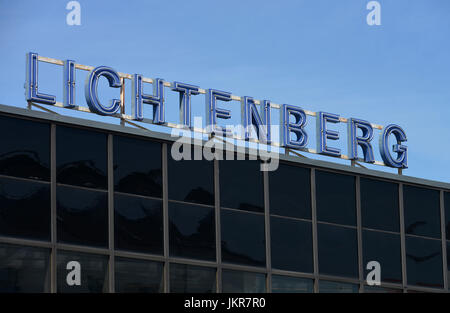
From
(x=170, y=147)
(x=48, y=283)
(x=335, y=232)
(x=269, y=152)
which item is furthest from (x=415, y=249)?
(x=48, y=283)

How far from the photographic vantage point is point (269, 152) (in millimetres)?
41688

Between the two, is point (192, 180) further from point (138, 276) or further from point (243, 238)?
point (138, 276)

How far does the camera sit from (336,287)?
42125 mm

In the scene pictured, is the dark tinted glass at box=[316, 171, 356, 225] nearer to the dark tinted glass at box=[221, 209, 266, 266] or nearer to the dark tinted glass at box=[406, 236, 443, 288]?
the dark tinted glass at box=[221, 209, 266, 266]

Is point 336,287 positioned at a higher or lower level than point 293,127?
lower

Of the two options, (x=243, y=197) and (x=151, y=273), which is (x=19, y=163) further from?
(x=243, y=197)

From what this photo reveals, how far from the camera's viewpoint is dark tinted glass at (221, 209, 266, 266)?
39375mm

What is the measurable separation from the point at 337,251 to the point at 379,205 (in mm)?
3300

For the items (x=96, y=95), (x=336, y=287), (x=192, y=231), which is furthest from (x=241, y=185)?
(x=96, y=95)

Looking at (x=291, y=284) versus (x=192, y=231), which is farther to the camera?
(x=291, y=284)

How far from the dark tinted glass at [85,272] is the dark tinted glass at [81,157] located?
2.46 metres

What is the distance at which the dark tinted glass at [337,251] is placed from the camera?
42.0 m

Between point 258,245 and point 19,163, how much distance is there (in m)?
10.1

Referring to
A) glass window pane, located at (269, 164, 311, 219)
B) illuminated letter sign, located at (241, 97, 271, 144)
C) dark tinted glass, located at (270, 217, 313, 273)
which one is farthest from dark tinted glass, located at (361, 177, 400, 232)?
illuminated letter sign, located at (241, 97, 271, 144)
